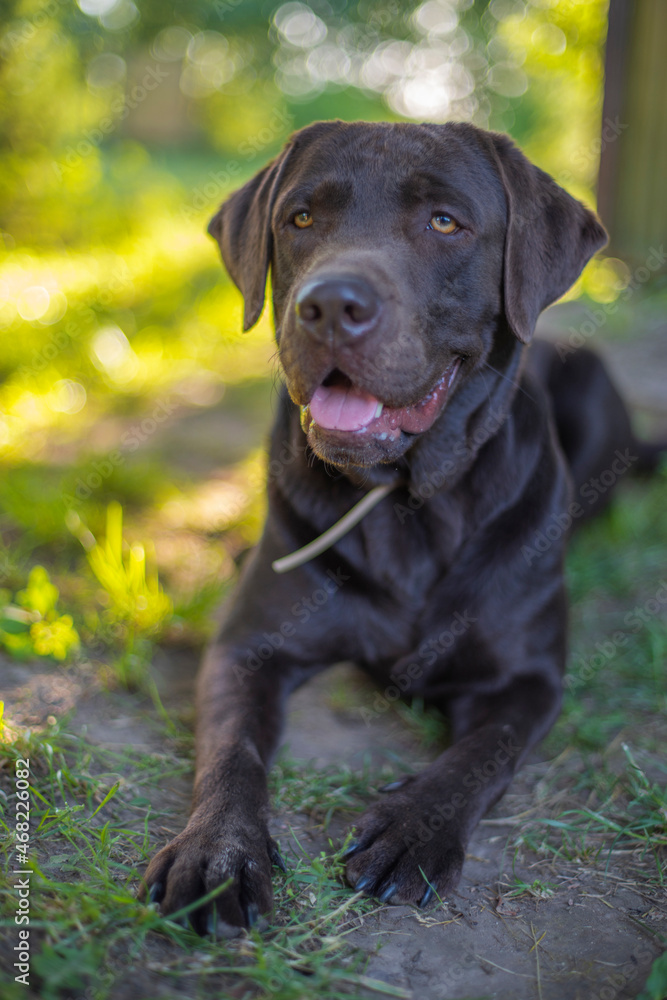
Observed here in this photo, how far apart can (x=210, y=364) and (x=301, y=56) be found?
20.2 metres

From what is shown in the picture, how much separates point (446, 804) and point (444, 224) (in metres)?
1.38

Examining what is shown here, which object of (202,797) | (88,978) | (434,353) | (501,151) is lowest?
(202,797)

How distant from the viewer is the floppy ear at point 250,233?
7.61 feet

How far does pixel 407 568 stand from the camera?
2.21 meters

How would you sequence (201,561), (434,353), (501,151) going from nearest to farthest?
(434,353), (501,151), (201,561)

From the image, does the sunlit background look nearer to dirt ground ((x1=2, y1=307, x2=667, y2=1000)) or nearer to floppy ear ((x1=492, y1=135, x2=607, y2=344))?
dirt ground ((x1=2, y1=307, x2=667, y2=1000))

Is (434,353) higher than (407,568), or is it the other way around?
(434,353)

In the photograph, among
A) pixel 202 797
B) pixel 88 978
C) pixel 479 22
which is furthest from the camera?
pixel 479 22

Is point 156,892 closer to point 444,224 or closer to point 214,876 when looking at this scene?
point 214,876

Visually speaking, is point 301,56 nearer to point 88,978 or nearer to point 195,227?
point 195,227

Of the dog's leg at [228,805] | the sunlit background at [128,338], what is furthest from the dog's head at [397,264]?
the dog's leg at [228,805]

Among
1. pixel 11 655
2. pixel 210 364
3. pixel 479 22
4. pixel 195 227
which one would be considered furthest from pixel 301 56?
pixel 11 655

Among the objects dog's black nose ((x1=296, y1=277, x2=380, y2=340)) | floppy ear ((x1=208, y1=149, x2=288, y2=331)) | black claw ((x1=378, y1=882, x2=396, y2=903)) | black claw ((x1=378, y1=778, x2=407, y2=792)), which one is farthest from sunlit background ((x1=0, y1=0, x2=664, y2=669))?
black claw ((x1=378, y1=882, x2=396, y2=903))

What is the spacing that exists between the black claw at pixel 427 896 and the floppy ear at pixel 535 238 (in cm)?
132
